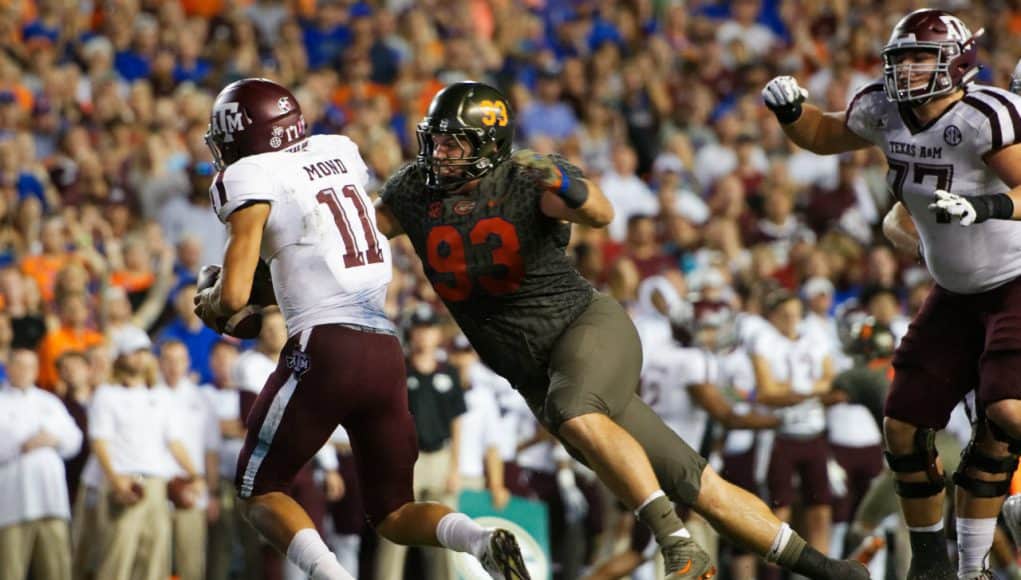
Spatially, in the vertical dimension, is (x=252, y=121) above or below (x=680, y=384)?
above

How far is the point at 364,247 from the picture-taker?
5969mm

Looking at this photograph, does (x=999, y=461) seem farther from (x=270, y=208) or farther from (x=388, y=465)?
(x=270, y=208)

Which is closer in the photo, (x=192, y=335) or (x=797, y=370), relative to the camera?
(x=797, y=370)

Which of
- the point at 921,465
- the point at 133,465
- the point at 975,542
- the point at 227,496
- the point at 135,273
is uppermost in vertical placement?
the point at 135,273

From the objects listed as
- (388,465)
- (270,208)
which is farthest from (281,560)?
Answer: (270,208)

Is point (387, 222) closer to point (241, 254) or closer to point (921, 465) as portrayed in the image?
point (241, 254)

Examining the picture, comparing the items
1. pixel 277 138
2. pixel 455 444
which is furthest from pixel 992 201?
pixel 455 444

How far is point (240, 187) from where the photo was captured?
5.70m

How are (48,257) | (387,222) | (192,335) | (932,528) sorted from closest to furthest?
(387,222) < (932,528) < (192,335) < (48,257)

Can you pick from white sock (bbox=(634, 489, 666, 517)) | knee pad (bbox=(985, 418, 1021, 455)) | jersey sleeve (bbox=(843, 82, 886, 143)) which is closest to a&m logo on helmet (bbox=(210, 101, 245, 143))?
white sock (bbox=(634, 489, 666, 517))

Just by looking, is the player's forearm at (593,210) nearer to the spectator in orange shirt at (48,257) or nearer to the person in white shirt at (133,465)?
the person in white shirt at (133,465)

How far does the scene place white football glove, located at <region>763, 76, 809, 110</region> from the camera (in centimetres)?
638

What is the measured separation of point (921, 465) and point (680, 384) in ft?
10.5

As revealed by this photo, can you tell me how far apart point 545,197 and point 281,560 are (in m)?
4.02
